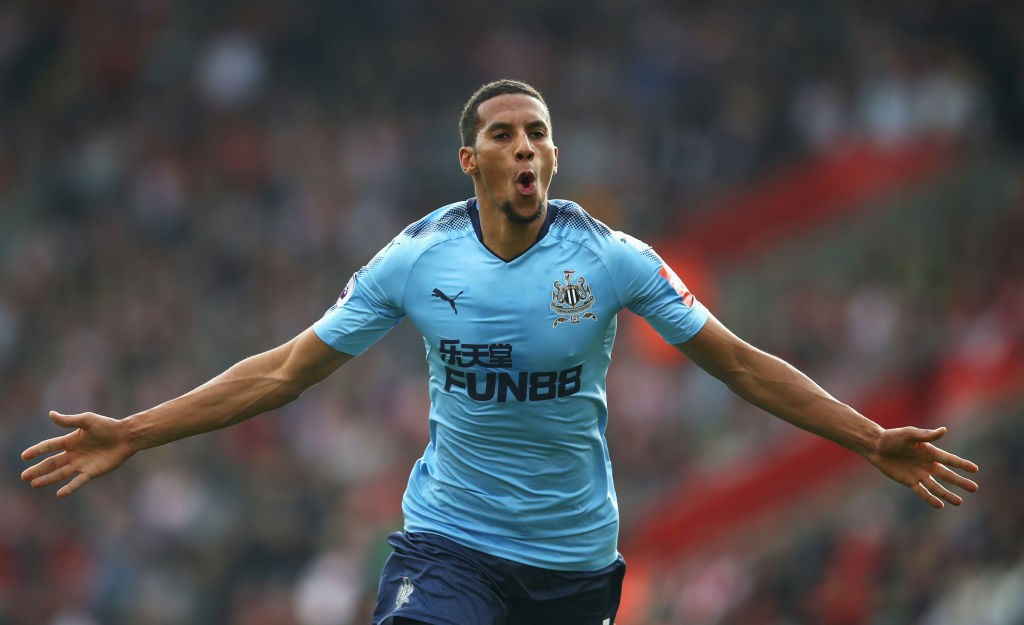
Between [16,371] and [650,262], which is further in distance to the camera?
[16,371]

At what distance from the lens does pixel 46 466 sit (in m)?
5.32

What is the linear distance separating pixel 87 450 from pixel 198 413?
16.6 inches

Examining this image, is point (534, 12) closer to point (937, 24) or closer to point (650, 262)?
point (937, 24)

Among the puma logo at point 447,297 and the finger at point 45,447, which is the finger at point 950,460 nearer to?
the puma logo at point 447,297

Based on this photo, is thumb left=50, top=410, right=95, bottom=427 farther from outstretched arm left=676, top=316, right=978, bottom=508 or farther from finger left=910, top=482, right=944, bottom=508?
finger left=910, top=482, right=944, bottom=508

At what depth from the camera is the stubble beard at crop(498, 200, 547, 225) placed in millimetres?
5223

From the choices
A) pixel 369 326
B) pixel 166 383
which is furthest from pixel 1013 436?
pixel 166 383

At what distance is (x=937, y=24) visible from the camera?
50.1ft

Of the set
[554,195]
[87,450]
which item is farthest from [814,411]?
[554,195]

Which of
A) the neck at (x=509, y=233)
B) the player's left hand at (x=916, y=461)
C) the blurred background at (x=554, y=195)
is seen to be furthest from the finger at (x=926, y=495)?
the blurred background at (x=554, y=195)

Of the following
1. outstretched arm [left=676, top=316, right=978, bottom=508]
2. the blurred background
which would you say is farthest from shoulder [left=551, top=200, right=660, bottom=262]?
the blurred background

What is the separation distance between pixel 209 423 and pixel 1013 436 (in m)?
6.47

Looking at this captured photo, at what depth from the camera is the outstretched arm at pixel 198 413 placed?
5352mm

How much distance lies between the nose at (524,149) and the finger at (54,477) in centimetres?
188
